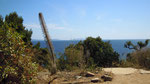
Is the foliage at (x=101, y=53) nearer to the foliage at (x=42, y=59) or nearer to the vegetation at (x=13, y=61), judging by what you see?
the foliage at (x=42, y=59)

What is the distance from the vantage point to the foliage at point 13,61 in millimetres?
3037

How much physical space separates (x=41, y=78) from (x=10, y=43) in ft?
6.89

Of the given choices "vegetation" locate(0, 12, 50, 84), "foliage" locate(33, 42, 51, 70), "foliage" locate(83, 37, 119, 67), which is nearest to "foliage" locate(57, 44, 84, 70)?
"foliage" locate(33, 42, 51, 70)

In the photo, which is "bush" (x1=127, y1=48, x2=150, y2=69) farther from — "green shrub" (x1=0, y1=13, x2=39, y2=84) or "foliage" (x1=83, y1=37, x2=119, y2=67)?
"green shrub" (x1=0, y1=13, x2=39, y2=84)

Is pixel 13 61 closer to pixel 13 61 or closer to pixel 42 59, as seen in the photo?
pixel 13 61

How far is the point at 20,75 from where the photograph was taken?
3.34m

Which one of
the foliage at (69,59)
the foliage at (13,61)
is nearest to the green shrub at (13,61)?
the foliage at (13,61)

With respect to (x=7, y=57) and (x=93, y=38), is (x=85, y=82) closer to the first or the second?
(x=7, y=57)

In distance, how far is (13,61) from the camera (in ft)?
10.5

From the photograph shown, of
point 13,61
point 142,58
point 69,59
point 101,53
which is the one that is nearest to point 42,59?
point 69,59

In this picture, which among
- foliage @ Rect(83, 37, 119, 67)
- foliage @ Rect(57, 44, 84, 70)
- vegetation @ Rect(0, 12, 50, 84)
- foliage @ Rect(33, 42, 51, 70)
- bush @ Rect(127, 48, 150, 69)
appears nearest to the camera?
vegetation @ Rect(0, 12, 50, 84)

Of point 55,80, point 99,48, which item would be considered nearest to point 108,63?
point 99,48

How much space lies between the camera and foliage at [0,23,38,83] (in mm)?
3037

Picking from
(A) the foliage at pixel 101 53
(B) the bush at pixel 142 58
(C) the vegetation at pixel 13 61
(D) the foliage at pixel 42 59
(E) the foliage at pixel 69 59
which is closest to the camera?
(C) the vegetation at pixel 13 61
